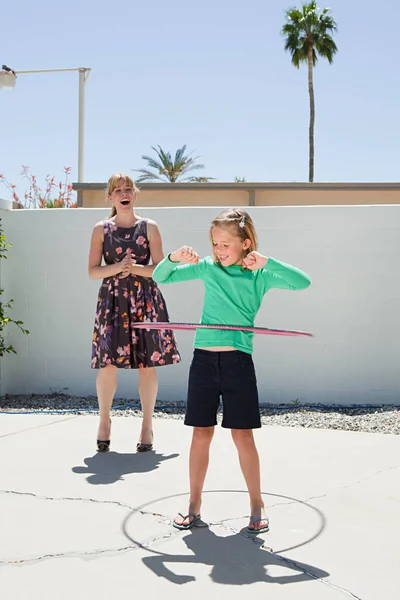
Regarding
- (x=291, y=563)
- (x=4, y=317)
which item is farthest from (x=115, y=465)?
(x=4, y=317)

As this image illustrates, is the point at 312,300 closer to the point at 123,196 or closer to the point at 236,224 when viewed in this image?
the point at 123,196

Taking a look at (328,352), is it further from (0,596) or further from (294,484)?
(0,596)

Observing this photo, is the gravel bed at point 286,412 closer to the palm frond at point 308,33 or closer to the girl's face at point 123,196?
the girl's face at point 123,196

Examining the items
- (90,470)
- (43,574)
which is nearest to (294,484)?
(90,470)

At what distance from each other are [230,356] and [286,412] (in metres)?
3.11

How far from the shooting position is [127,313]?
15.7 feet

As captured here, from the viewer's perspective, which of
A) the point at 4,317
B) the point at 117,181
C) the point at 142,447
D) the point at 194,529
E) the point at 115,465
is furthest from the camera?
the point at 4,317

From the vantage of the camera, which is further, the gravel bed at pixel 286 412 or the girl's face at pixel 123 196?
the gravel bed at pixel 286 412

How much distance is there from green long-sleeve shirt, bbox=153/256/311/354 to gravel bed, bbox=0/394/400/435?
2.62m

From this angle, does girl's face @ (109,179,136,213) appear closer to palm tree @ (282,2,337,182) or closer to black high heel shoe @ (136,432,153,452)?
black high heel shoe @ (136,432,153,452)

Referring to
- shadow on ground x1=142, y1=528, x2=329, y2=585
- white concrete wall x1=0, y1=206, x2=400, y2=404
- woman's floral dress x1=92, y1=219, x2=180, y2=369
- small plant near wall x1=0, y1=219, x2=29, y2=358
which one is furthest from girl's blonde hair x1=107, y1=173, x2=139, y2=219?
small plant near wall x1=0, y1=219, x2=29, y2=358

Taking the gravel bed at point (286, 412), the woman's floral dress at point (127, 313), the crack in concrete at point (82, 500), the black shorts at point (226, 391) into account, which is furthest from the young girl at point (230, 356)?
the gravel bed at point (286, 412)

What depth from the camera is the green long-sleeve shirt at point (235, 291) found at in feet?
10.9

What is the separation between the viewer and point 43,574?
282 centimetres
